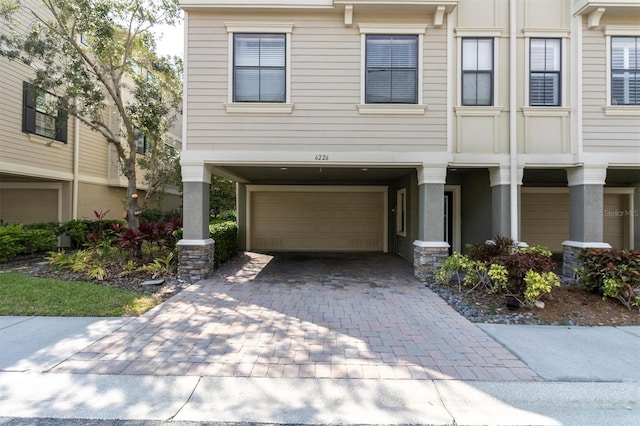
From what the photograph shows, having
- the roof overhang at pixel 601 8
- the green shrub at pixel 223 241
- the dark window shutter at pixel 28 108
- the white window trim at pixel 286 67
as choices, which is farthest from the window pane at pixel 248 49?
the dark window shutter at pixel 28 108

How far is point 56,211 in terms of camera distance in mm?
11867

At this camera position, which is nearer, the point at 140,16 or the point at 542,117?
the point at 542,117

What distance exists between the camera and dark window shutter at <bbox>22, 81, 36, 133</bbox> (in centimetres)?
1007

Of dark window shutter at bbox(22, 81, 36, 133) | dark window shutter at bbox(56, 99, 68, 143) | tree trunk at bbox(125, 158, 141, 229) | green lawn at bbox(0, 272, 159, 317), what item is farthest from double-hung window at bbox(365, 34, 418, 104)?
dark window shutter at bbox(22, 81, 36, 133)

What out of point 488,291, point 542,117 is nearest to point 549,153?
point 542,117

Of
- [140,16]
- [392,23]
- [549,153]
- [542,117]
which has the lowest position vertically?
[549,153]

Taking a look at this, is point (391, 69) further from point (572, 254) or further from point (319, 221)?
point (319, 221)

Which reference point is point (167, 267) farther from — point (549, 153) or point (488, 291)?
point (549, 153)

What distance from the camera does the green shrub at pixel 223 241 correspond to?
330 inches

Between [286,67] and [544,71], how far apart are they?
5.77 meters

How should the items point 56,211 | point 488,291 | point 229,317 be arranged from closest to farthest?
1. point 229,317
2. point 488,291
3. point 56,211

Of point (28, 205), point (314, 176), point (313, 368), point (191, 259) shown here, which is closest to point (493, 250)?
point (313, 368)

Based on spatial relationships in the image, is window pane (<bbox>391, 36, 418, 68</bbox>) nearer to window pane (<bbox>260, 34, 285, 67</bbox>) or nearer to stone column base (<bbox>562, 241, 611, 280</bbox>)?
window pane (<bbox>260, 34, 285, 67</bbox>)

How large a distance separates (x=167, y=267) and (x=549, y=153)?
9014 millimetres
